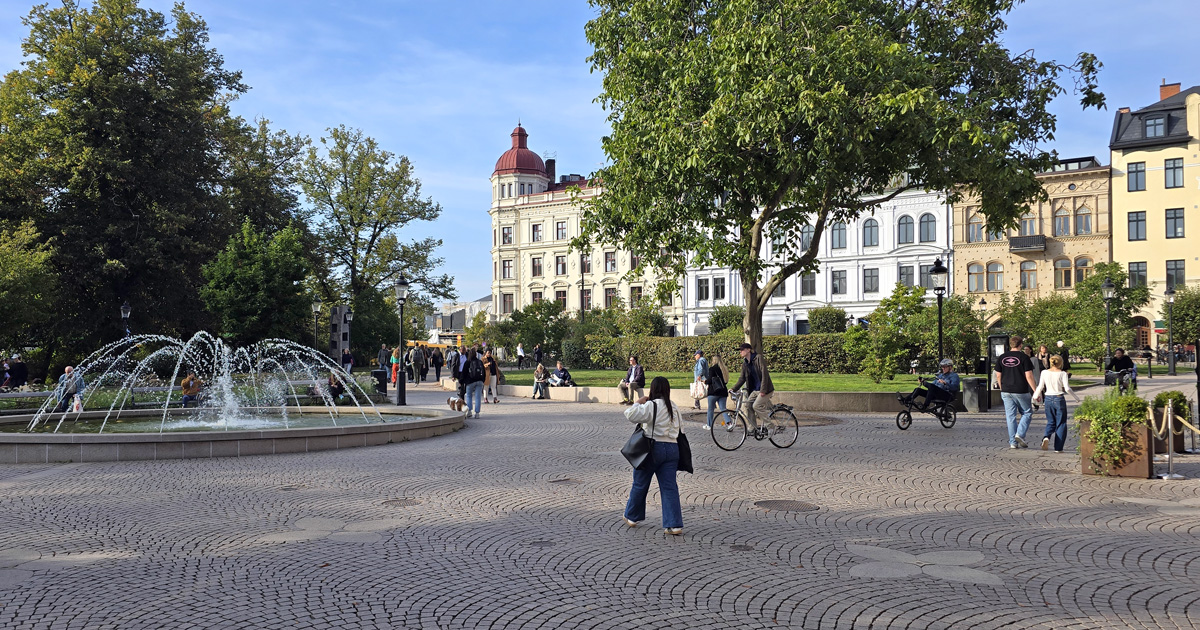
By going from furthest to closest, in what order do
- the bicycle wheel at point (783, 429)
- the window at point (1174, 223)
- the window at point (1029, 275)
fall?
the window at point (1029, 275) < the window at point (1174, 223) < the bicycle wheel at point (783, 429)

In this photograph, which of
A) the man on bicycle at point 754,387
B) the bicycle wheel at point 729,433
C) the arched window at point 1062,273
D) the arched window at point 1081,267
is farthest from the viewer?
the arched window at point 1062,273

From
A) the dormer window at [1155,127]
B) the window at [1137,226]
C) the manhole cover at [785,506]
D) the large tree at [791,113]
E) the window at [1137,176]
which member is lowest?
Result: the manhole cover at [785,506]

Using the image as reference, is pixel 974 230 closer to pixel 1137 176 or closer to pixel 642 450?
pixel 1137 176

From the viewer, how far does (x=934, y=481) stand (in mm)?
10922

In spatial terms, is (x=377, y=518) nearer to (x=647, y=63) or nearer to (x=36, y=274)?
(x=647, y=63)

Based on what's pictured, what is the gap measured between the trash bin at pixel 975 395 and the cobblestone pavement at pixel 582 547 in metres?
10.4

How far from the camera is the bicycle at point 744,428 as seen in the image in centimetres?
1427

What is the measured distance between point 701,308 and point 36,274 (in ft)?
167

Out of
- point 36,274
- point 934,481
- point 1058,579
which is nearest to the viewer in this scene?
point 1058,579

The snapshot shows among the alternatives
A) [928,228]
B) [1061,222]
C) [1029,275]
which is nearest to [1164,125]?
[1061,222]

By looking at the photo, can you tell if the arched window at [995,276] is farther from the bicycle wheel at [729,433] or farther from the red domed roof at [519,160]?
the bicycle wheel at [729,433]

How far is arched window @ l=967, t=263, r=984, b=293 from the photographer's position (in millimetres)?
62000

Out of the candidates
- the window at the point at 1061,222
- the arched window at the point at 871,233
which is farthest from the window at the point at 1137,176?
the arched window at the point at 871,233

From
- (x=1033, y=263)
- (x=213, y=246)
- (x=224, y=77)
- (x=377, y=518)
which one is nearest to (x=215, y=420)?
(x=377, y=518)
